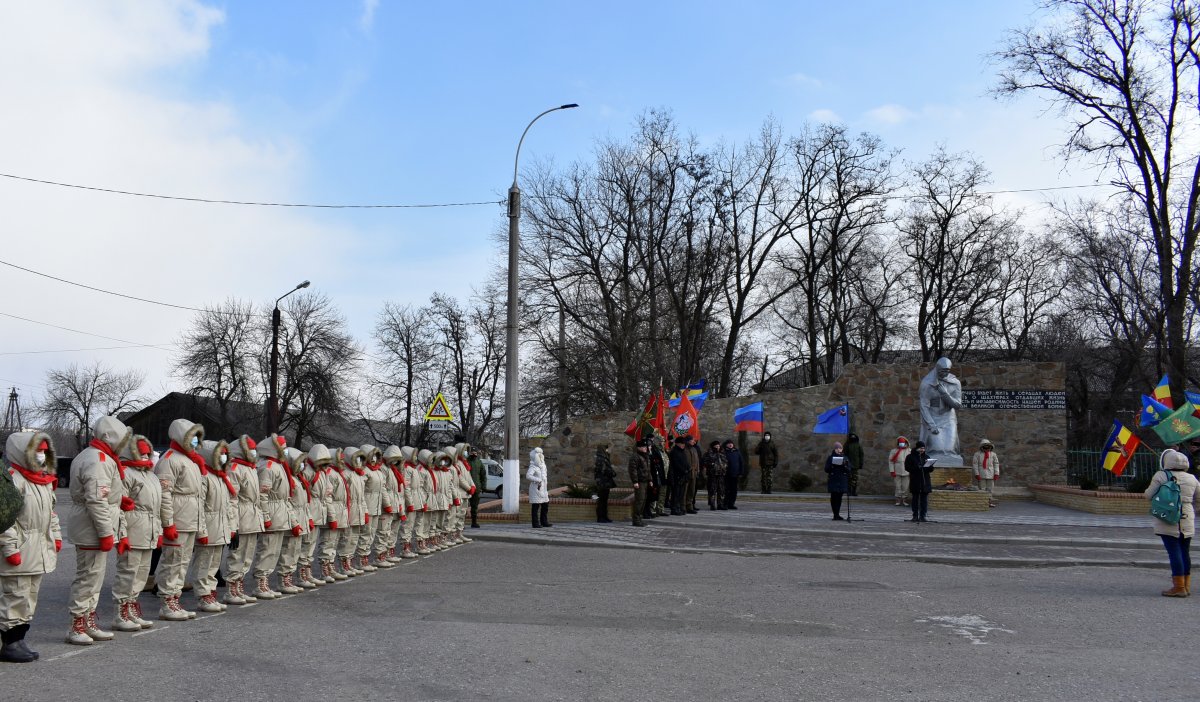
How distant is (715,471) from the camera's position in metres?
23.1

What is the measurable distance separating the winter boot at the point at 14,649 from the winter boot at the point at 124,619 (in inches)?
50.1

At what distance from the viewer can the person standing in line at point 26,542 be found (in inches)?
271

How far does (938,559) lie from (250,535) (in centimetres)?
967

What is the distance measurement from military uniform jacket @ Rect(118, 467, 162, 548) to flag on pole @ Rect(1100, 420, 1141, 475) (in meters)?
19.8

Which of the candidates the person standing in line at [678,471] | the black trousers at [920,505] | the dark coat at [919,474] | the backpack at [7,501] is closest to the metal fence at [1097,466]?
the black trousers at [920,505]

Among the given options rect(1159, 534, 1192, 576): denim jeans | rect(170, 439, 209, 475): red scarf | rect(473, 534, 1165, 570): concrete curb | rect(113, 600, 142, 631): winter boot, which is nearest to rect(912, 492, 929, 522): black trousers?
rect(473, 534, 1165, 570): concrete curb

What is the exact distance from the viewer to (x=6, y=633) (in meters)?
6.93

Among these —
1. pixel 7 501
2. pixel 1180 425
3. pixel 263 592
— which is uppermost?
pixel 1180 425

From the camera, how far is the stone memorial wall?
2767 centimetres

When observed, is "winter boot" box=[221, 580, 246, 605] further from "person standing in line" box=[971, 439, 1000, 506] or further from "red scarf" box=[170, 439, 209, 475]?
"person standing in line" box=[971, 439, 1000, 506]

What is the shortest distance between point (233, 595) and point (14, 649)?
3.00 m

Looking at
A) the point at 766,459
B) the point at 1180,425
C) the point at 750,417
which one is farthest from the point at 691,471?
the point at 1180,425

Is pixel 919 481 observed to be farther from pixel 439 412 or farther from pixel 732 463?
pixel 439 412

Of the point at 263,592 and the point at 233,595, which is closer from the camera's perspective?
the point at 233,595
